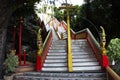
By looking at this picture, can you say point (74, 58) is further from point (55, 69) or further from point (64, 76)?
point (64, 76)

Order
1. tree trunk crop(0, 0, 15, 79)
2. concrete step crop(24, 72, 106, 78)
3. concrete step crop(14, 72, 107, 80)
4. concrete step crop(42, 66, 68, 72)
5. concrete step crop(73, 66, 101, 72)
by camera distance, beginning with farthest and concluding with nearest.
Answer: concrete step crop(42, 66, 68, 72) < concrete step crop(73, 66, 101, 72) < concrete step crop(24, 72, 106, 78) < concrete step crop(14, 72, 107, 80) < tree trunk crop(0, 0, 15, 79)

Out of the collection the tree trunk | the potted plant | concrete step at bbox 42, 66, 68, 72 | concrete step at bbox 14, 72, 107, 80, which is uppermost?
the tree trunk

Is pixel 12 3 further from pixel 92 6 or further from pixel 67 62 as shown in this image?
pixel 92 6

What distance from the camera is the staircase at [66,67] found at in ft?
37.7

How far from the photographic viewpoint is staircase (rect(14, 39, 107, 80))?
37.7ft

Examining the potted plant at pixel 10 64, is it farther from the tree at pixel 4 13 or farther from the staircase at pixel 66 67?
the staircase at pixel 66 67

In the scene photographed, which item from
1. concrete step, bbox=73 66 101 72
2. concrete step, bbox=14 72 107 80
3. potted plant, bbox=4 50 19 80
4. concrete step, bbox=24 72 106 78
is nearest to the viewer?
concrete step, bbox=14 72 107 80

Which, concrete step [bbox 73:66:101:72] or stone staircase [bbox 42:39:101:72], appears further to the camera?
stone staircase [bbox 42:39:101:72]

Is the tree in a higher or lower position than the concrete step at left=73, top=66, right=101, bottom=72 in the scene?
higher

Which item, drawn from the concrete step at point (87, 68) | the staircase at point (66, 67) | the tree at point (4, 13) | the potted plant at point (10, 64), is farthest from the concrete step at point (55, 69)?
the tree at point (4, 13)

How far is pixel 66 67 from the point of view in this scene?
42.7 feet

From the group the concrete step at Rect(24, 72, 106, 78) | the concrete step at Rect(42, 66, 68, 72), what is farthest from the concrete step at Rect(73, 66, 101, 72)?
the concrete step at Rect(24, 72, 106, 78)

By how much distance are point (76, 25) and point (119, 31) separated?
7.22m

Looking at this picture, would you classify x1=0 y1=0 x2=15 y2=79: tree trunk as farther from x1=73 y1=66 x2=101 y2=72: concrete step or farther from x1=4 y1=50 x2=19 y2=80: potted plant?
x1=73 y1=66 x2=101 y2=72: concrete step
